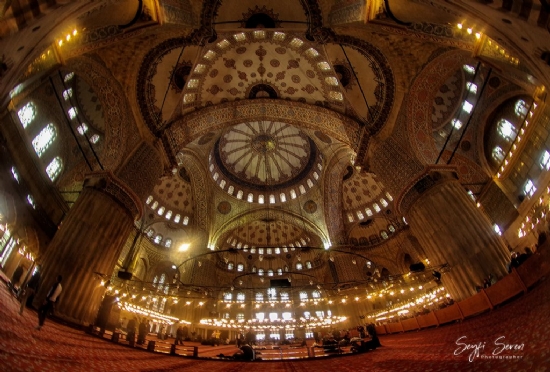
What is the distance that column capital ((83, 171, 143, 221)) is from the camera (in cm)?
1080

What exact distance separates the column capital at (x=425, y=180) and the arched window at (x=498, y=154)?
503cm

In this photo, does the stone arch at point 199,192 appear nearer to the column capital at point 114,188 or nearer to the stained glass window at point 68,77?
the stained glass window at point 68,77

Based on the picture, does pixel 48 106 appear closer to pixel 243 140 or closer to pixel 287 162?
pixel 243 140

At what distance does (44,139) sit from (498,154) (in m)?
22.6

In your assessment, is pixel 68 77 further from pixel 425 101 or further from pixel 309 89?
pixel 425 101

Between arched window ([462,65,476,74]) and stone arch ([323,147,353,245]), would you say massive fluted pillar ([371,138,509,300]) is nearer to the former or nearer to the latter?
arched window ([462,65,476,74])

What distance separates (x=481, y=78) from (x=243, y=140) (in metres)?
16.4

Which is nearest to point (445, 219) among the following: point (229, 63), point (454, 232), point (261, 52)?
point (454, 232)

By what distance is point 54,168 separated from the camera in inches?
540

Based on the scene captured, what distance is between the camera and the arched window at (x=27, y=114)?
36.8ft

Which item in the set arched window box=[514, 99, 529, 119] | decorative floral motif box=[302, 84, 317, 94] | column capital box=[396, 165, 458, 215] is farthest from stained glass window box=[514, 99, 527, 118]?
decorative floral motif box=[302, 84, 317, 94]

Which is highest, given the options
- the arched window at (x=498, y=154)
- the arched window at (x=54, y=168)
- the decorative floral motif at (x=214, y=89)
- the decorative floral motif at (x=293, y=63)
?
the decorative floral motif at (x=293, y=63)

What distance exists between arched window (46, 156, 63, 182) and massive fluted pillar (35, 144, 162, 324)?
165 inches

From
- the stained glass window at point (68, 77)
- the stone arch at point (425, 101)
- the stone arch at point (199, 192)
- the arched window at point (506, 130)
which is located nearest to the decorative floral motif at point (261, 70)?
the stone arch at point (425, 101)
